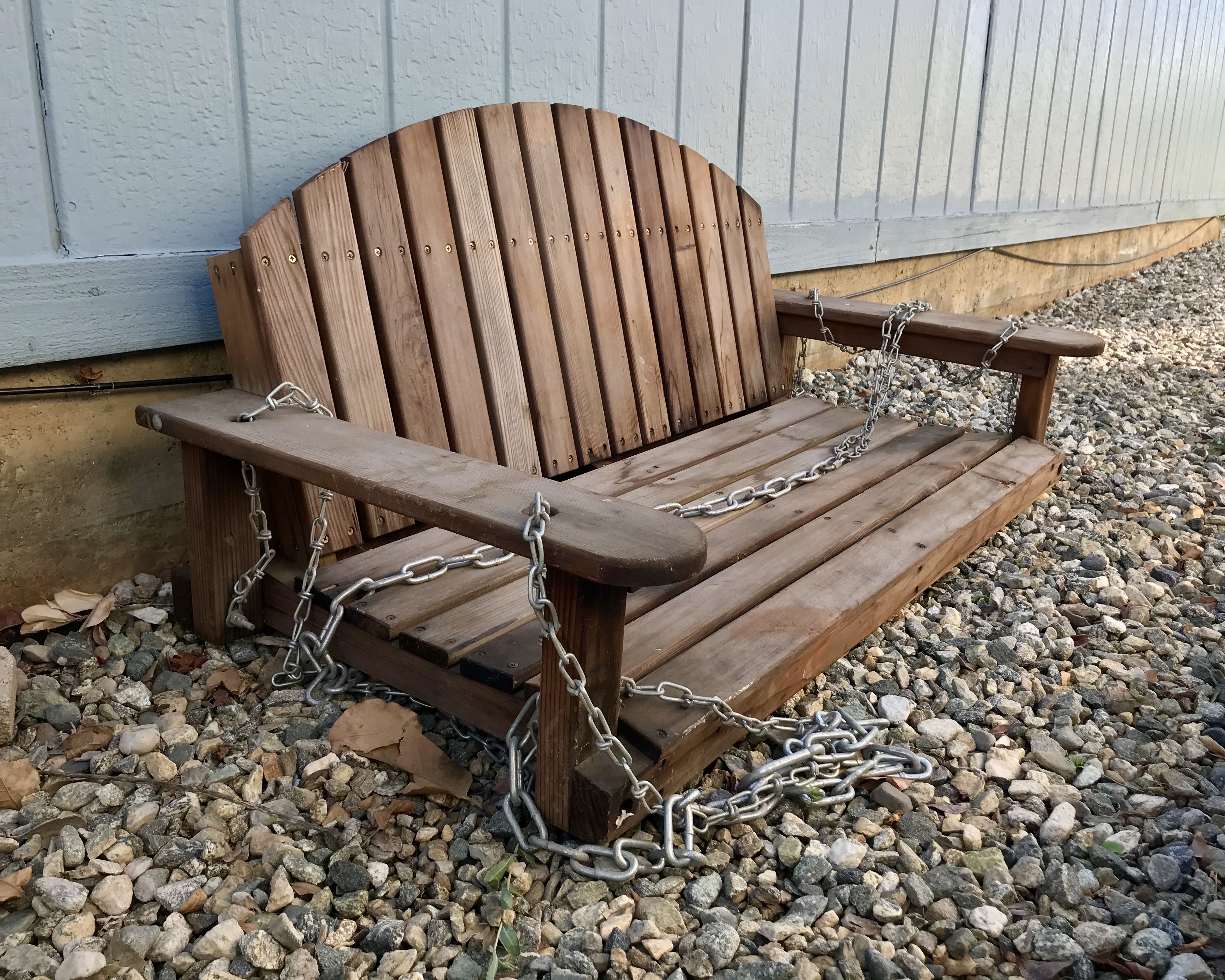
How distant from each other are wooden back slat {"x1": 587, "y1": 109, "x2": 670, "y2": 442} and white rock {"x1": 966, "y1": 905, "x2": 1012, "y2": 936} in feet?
5.81

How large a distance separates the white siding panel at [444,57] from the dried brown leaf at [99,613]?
1.37 m

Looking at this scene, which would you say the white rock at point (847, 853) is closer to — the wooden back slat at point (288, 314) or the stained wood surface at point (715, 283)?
the wooden back slat at point (288, 314)

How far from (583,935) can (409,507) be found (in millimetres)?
692

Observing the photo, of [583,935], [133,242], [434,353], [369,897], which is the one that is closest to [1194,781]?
[583,935]

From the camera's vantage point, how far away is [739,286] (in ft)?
11.4

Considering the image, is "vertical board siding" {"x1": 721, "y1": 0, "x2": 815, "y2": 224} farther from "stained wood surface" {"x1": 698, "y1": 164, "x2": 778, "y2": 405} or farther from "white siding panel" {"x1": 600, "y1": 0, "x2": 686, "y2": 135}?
"stained wood surface" {"x1": 698, "y1": 164, "x2": 778, "y2": 405}

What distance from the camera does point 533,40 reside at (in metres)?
2.98

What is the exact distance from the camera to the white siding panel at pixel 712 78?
358cm

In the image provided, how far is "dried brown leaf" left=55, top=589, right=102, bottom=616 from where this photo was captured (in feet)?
7.27

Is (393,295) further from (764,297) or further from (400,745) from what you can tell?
(764,297)

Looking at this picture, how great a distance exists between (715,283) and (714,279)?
0.5 inches

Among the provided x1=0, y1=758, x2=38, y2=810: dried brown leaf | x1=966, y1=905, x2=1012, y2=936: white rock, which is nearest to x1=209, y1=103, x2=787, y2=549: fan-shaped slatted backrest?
x1=0, y1=758, x2=38, y2=810: dried brown leaf

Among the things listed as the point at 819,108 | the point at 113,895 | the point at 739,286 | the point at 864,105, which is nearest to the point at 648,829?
the point at 113,895

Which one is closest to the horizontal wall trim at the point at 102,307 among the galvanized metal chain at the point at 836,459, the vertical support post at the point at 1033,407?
the galvanized metal chain at the point at 836,459
